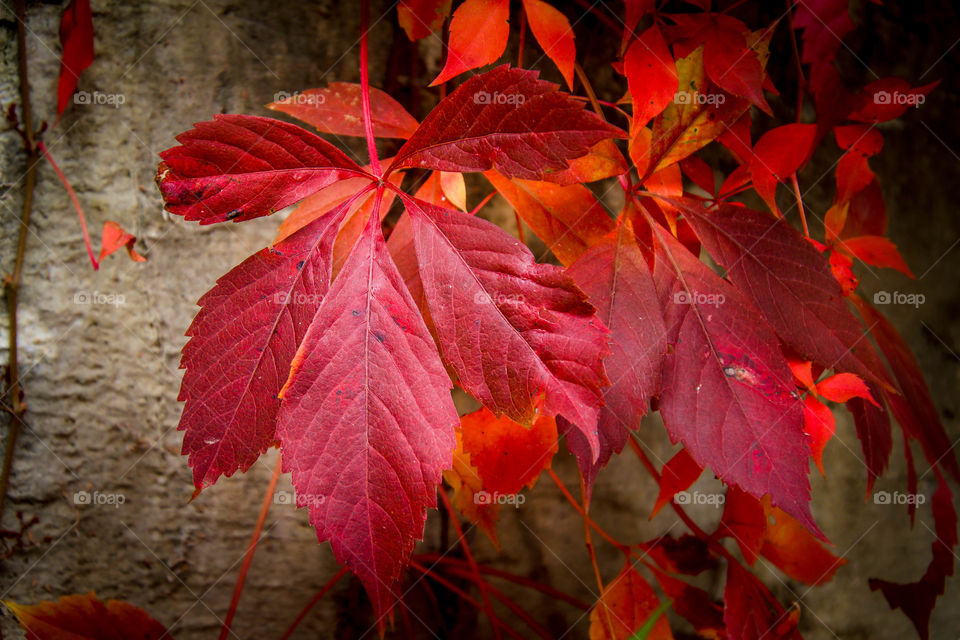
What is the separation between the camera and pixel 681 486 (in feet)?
1.79

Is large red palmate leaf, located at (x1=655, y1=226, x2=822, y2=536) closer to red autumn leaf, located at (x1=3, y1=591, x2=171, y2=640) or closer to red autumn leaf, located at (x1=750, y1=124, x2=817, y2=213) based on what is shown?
red autumn leaf, located at (x1=750, y1=124, x2=817, y2=213)

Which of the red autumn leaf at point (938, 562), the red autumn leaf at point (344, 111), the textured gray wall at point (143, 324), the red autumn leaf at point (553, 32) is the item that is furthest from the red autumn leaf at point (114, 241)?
the red autumn leaf at point (938, 562)

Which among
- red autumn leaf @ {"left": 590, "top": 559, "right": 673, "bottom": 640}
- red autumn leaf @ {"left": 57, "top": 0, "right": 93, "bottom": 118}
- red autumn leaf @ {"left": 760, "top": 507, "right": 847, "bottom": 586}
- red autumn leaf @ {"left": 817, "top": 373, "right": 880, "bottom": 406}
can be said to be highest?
red autumn leaf @ {"left": 57, "top": 0, "right": 93, "bottom": 118}

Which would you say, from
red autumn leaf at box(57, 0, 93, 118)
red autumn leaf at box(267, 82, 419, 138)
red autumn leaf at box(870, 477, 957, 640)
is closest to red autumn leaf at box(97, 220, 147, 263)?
red autumn leaf at box(57, 0, 93, 118)

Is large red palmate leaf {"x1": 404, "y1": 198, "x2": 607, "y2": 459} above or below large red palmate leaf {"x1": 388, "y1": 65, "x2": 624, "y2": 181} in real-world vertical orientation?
below

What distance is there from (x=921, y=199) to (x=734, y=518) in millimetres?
708

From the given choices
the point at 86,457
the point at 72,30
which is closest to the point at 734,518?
the point at 86,457

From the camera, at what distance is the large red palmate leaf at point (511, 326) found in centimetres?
35

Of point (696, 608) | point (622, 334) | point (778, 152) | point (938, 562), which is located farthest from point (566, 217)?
point (938, 562)

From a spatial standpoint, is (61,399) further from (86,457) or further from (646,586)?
(646,586)

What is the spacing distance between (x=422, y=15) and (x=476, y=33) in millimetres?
120

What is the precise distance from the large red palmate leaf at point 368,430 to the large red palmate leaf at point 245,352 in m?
0.03

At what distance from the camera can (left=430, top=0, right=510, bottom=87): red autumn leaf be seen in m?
0.45

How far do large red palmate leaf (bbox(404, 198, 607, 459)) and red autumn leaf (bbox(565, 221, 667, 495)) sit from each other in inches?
2.2
